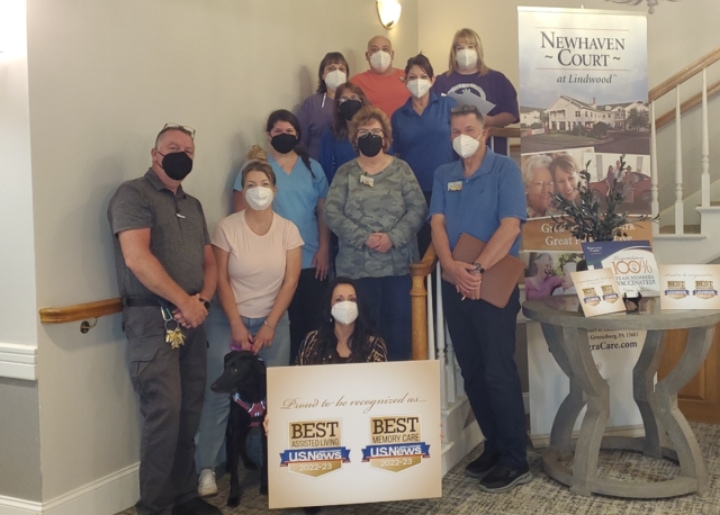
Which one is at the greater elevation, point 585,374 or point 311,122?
point 311,122

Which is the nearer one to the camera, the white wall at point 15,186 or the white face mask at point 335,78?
the white wall at point 15,186

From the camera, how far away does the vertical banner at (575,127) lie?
335cm

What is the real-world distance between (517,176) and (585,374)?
0.82 m

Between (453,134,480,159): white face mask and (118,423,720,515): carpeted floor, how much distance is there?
53.2 inches

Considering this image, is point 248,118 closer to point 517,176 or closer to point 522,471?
point 517,176

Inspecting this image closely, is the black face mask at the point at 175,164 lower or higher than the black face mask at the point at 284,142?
lower

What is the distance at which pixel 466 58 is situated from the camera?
3.54 m

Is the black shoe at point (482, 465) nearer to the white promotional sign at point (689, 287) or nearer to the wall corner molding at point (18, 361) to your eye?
the white promotional sign at point (689, 287)

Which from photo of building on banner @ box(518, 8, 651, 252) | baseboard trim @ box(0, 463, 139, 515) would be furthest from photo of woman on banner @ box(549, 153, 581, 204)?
baseboard trim @ box(0, 463, 139, 515)

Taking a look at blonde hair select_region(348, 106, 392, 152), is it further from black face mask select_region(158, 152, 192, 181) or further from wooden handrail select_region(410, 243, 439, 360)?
black face mask select_region(158, 152, 192, 181)

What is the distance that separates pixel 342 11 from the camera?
4289 mm

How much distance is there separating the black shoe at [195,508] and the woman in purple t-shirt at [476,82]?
85.5 inches

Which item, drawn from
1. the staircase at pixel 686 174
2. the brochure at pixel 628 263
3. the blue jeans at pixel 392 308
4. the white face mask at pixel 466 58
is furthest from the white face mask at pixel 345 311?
the staircase at pixel 686 174

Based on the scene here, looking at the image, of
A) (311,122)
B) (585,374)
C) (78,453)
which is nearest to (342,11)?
(311,122)
